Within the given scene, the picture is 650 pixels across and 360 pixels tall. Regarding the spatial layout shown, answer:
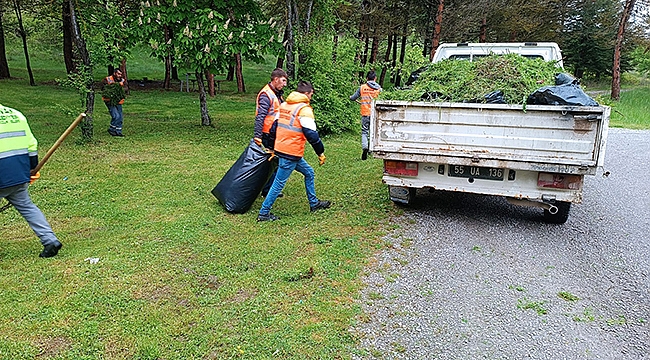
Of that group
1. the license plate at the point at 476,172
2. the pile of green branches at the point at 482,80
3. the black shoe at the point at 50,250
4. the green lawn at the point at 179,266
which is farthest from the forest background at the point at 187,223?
the pile of green branches at the point at 482,80

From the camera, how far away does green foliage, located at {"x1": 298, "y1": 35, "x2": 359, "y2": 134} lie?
12.4 m

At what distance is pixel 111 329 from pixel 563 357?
3.03 metres

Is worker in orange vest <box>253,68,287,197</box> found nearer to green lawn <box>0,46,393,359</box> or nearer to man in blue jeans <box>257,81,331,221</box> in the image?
man in blue jeans <box>257,81,331,221</box>

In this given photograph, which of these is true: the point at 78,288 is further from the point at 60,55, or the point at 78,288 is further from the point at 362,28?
the point at 60,55

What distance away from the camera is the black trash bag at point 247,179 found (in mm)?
6098

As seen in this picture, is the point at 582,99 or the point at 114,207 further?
the point at 114,207

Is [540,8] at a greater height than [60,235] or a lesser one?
greater

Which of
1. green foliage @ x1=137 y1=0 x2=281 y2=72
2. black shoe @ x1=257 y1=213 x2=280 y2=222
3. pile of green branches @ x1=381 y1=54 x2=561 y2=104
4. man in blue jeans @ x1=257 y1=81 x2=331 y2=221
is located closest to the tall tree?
green foliage @ x1=137 y1=0 x2=281 y2=72

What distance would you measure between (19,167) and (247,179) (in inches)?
96.4

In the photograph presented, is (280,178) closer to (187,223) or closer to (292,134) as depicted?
(292,134)

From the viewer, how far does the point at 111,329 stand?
3.40m

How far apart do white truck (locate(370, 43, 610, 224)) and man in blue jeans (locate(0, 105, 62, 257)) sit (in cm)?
348

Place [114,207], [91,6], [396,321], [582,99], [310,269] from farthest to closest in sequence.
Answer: [91,6] → [114,207] → [582,99] → [310,269] → [396,321]

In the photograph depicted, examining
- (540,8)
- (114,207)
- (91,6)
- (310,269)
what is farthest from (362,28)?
(310,269)
